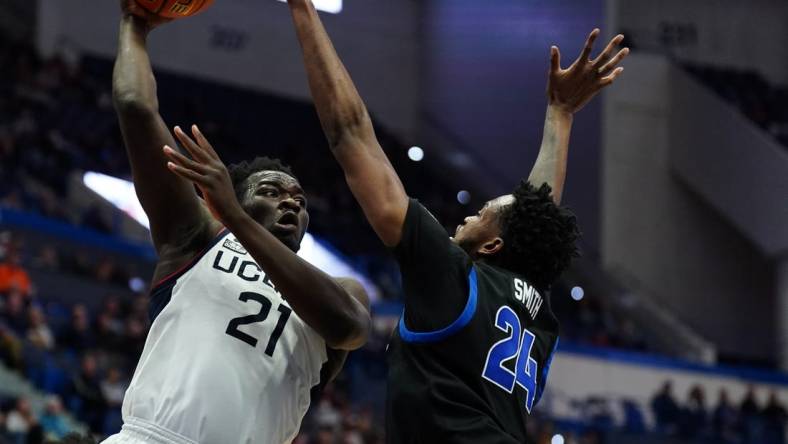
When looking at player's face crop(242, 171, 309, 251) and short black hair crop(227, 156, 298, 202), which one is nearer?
player's face crop(242, 171, 309, 251)

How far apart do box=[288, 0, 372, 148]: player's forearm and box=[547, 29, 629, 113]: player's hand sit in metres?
1.10

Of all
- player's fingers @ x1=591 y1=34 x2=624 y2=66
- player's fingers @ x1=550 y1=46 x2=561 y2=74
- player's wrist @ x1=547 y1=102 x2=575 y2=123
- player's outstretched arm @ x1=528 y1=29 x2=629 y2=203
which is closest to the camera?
player's fingers @ x1=550 y1=46 x2=561 y2=74

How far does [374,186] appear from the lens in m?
3.79

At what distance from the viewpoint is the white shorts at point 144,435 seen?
396 centimetres

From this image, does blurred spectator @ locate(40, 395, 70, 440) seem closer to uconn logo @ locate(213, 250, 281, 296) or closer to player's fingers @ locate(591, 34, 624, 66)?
uconn logo @ locate(213, 250, 281, 296)

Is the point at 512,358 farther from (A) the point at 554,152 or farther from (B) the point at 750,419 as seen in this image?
(B) the point at 750,419

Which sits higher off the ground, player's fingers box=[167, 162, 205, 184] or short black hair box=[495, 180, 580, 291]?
player's fingers box=[167, 162, 205, 184]

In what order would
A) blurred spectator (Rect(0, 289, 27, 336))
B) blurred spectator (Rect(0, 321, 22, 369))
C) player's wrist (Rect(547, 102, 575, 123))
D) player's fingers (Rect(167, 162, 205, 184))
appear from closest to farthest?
player's fingers (Rect(167, 162, 205, 184)) < player's wrist (Rect(547, 102, 575, 123)) < blurred spectator (Rect(0, 321, 22, 369)) < blurred spectator (Rect(0, 289, 27, 336))

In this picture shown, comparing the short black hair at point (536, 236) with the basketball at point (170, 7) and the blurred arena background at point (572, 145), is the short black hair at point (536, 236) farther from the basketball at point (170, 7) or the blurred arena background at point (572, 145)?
the blurred arena background at point (572, 145)

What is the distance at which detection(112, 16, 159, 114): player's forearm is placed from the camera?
415 cm

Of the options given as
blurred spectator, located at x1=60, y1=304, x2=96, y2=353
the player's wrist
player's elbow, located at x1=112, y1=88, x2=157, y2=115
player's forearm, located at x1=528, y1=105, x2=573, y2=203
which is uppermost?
the player's wrist

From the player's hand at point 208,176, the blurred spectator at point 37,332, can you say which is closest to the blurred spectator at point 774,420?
the blurred spectator at point 37,332

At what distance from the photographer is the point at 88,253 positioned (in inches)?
664

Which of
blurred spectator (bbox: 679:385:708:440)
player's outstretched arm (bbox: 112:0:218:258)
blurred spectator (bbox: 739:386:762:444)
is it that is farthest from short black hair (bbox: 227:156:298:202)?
blurred spectator (bbox: 739:386:762:444)
